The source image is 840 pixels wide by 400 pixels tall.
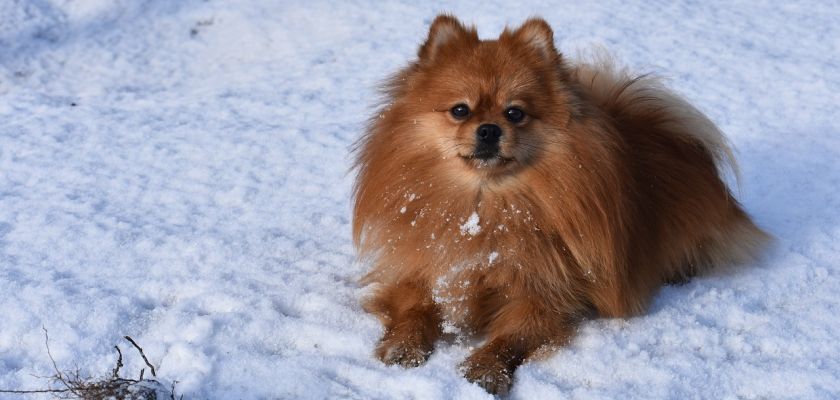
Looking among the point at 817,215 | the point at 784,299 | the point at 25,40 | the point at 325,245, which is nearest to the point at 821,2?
the point at 817,215

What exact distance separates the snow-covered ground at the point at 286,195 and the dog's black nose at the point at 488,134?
2.86 feet

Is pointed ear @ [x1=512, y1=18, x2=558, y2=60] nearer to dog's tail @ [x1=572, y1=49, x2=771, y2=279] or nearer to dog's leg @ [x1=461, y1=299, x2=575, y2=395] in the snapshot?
dog's tail @ [x1=572, y1=49, x2=771, y2=279]

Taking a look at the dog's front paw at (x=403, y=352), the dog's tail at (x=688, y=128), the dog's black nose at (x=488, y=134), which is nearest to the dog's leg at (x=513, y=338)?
the dog's front paw at (x=403, y=352)

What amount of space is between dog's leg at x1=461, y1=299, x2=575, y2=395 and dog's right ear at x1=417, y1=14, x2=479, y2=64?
3.72 ft

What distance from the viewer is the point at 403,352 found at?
322 centimetres

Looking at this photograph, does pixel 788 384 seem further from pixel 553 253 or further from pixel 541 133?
pixel 541 133

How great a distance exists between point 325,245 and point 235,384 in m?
1.53

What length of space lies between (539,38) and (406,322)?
1334 millimetres

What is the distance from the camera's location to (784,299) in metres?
3.89

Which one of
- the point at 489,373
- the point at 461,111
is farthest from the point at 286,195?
the point at 489,373

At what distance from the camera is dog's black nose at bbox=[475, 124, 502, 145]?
3.21 meters

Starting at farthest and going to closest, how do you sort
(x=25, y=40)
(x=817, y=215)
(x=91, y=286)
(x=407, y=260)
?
(x=25, y=40), (x=817, y=215), (x=91, y=286), (x=407, y=260)

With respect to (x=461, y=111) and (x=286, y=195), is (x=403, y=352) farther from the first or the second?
(x=286, y=195)

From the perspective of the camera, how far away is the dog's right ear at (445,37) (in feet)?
11.6
